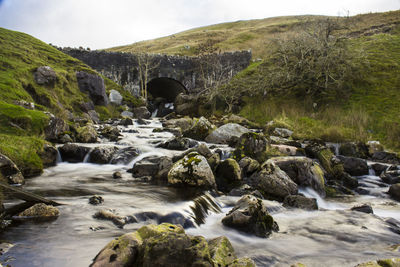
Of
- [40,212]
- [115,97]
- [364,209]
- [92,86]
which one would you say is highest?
[92,86]

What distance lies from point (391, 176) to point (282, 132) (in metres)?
7.05

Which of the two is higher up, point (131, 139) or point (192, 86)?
point (192, 86)

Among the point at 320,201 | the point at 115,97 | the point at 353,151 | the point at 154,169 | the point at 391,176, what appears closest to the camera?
the point at 320,201

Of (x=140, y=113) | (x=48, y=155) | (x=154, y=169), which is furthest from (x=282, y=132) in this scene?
(x=140, y=113)

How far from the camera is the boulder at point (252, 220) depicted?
554 centimetres

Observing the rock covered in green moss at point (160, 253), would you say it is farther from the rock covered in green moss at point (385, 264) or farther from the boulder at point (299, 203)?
the boulder at point (299, 203)

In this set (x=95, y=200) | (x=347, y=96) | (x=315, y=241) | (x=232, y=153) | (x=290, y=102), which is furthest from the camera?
(x=290, y=102)

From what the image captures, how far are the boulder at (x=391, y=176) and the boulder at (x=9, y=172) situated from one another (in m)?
12.4

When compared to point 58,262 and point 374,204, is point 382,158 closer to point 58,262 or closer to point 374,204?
point 374,204

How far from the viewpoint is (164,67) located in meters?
37.7

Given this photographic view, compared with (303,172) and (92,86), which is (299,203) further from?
(92,86)

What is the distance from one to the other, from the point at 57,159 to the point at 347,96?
2063 centimetres

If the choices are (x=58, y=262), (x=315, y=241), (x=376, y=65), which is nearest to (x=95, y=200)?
(x=58, y=262)

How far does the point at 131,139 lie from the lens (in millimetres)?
15359
